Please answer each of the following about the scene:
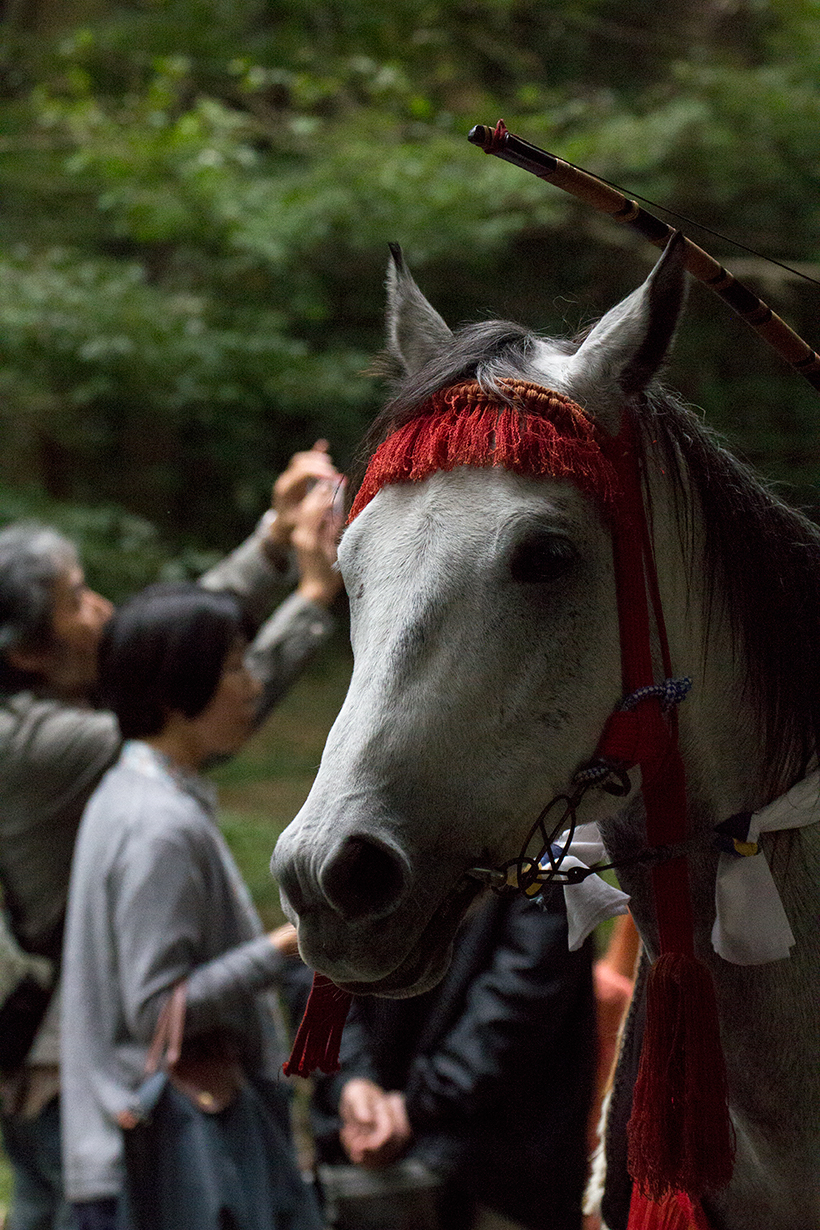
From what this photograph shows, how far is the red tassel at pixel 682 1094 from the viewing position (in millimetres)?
1371

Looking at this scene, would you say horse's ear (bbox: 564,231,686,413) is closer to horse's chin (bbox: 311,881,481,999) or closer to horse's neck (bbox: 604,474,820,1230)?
horse's neck (bbox: 604,474,820,1230)

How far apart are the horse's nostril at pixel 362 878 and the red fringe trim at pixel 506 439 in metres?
0.42

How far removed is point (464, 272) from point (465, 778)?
626cm

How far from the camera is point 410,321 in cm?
162

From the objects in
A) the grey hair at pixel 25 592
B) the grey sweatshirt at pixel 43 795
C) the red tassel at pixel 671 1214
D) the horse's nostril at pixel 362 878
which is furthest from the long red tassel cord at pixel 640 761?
the grey hair at pixel 25 592

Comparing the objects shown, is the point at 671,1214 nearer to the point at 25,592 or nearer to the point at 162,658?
the point at 162,658

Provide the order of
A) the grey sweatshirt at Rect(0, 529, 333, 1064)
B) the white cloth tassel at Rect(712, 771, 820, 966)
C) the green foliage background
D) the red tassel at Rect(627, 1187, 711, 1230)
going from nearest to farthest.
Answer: the white cloth tassel at Rect(712, 771, 820, 966) < the red tassel at Rect(627, 1187, 711, 1230) < the grey sweatshirt at Rect(0, 529, 333, 1064) < the green foliage background

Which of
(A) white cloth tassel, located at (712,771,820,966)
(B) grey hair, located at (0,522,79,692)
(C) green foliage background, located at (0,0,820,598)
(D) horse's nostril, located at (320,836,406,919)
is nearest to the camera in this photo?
(D) horse's nostril, located at (320,836,406,919)

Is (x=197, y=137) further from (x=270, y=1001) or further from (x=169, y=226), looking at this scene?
(x=270, y=1001)

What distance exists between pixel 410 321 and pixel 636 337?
0.38 meters

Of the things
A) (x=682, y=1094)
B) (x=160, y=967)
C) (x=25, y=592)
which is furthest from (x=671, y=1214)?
(x=25, y=592)

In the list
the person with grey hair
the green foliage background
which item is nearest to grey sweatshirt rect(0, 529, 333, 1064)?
the person with grey hair

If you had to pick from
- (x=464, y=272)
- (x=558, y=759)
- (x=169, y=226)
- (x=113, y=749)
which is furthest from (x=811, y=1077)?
(x=464, y=272)

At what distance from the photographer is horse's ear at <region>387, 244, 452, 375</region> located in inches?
63.1
